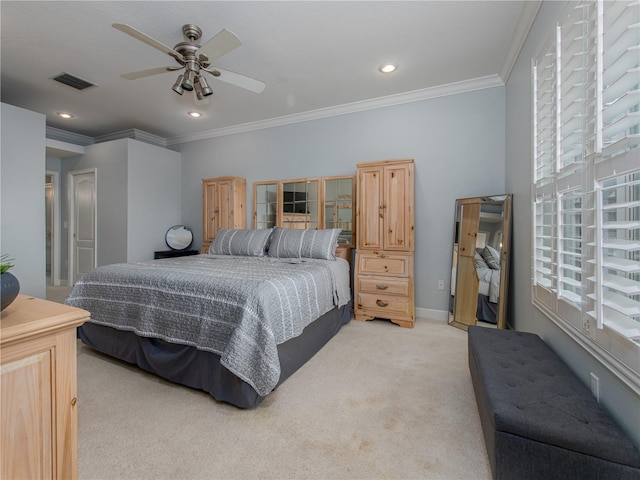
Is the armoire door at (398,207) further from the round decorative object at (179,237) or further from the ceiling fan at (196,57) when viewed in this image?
the round decorative object at (179,237)

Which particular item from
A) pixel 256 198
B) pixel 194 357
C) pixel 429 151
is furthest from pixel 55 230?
pixel 429 151

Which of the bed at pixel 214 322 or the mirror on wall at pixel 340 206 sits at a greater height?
the mirror on wall at pixel 340 206

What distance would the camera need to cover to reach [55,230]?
5297 millimetres

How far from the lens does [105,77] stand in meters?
3.19

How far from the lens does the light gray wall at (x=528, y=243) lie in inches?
44.2

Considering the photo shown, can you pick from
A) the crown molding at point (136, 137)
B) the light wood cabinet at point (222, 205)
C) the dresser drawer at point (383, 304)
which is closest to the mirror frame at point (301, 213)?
the light wood cabinet at point (222, 205)

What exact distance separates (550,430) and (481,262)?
2.20 metres

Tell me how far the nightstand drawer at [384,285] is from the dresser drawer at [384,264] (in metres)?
0.07

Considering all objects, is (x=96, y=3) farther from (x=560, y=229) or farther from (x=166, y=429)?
(x=560, y=229)

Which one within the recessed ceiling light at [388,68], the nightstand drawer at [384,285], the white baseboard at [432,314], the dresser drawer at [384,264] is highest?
the recessed ceiling light at [388,68]

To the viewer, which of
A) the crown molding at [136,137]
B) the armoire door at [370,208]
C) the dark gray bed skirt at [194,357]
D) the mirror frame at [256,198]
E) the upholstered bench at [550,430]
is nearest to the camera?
the upholstered bench at [550,430]

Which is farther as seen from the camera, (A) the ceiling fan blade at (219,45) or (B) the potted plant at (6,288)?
(A) the ceiling fan blade at (219,45)

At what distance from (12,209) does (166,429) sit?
3796mm

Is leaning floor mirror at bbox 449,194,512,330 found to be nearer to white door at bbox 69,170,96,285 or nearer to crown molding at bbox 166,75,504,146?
crown molding at bbox 166,75,504,146
